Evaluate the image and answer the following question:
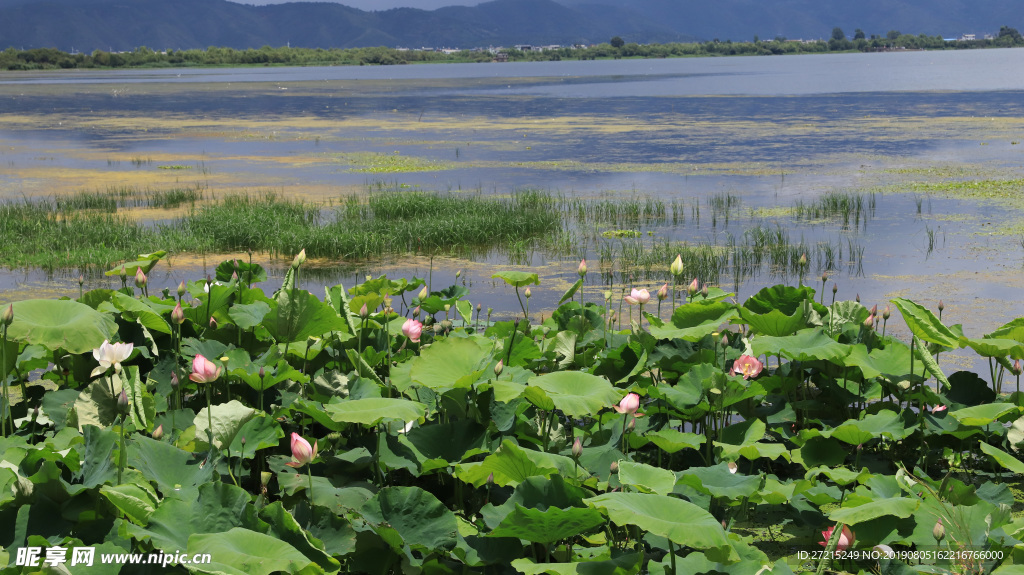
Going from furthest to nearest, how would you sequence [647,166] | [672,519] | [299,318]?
[647,166] < [299,318] < [672,519]

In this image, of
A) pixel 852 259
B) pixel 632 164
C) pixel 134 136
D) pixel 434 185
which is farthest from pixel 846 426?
pixel 134 136

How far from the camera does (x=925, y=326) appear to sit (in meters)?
3.32

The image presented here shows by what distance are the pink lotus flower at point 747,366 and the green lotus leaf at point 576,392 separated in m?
0.74

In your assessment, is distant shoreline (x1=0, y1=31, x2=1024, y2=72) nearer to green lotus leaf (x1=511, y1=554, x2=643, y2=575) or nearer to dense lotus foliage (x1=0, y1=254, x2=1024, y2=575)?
dense lotus foliage (x1=0, y1=254, x2=1024, y2=575)

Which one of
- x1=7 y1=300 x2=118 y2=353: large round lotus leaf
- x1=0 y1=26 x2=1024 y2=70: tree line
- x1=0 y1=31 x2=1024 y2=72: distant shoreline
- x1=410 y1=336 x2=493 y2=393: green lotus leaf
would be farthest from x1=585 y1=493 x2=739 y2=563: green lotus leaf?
x1=0 y1=26 x2=1024 y2=70: tree line

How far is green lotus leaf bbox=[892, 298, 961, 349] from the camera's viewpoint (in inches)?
130

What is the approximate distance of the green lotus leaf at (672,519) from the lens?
194 centimetres

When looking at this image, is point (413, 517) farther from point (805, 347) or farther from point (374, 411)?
point (805, 347)

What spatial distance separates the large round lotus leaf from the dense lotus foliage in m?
0.01

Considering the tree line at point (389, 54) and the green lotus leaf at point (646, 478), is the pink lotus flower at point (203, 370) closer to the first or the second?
the green lotus leaf at point (646, 478)

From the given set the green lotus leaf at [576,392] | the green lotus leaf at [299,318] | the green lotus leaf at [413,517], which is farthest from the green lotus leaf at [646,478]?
the green lotus leaf at [299,318]

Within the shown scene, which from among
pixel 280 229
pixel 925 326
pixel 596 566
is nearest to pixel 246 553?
pixel 596 566

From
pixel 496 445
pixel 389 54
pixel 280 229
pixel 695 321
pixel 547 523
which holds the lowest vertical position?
pixel 280 229

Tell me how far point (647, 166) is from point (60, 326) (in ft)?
42.7
